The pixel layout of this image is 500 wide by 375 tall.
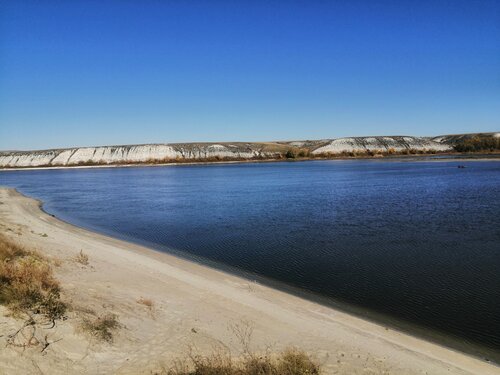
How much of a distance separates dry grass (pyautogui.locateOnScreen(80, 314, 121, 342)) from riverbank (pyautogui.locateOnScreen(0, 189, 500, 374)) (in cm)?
12

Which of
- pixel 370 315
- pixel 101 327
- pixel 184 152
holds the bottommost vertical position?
pixel 370 315

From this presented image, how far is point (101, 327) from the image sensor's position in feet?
20.3

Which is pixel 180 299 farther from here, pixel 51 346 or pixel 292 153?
pixel 292 153

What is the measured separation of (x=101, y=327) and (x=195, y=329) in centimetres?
155

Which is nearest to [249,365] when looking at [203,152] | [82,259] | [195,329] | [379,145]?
[195,329]

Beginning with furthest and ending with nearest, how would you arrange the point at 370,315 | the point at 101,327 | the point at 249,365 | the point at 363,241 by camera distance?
1. the point at 363,241
2. the point at 370,315
3. the point at 101,327
4. the point at 249,365

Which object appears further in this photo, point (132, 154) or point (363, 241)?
point (132, 154)

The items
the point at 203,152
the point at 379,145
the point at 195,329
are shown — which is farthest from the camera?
the point at 379,145

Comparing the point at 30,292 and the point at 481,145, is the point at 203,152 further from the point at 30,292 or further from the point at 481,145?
the point at 30,292

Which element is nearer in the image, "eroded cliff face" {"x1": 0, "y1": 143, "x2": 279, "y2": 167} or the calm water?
the calm water

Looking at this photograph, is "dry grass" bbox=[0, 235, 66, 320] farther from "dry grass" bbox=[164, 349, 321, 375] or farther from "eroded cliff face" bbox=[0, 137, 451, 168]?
"eroded cliff face" bbox=[0, 137, 451, 168]

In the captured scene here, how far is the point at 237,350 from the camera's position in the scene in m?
6.15

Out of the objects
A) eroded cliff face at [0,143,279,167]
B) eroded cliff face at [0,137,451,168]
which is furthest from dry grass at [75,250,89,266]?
eroded cliff face at [0,143,279,167]

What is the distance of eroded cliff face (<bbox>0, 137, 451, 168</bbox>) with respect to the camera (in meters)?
114
